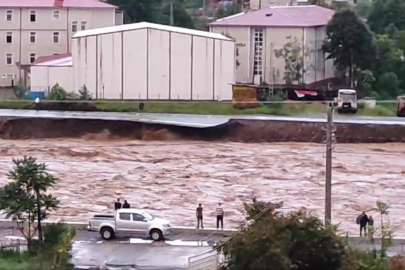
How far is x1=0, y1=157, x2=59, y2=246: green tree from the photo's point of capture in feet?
68.6

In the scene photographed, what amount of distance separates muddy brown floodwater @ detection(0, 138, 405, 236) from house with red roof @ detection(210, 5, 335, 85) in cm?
1383

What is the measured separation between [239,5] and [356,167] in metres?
48.5

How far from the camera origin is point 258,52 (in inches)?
2218

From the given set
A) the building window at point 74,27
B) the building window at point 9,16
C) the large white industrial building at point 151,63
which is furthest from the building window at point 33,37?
the large white industrial building at point 151,63

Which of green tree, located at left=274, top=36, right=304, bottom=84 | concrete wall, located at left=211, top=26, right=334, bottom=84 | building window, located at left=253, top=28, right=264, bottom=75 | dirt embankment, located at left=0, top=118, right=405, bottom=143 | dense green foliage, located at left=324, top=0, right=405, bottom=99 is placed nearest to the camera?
dirt embankment, located at left=0, top=118, right=405, bottom=143

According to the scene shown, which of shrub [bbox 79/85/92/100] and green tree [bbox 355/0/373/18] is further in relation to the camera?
green tree [bbox 355/0/373/18]

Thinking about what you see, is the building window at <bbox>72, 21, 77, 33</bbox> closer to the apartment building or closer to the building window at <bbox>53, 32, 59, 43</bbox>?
the apartment building

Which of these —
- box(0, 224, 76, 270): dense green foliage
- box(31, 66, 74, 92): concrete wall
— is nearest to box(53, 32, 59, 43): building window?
box(31, 66, 74, 92): concrete wall

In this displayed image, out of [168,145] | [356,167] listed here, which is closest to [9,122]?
[168,145]

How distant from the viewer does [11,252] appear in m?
20.8

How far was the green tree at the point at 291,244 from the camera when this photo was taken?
15007 millimetres

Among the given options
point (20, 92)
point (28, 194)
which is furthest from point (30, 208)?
point (20, 92)

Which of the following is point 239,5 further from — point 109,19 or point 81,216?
point 81,216

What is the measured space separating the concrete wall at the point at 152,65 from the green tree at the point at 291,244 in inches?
1329
